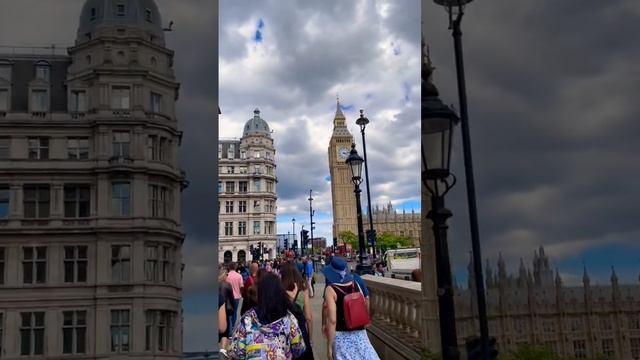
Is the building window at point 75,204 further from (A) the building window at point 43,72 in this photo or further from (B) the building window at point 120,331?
(A) the building window at point 43,72

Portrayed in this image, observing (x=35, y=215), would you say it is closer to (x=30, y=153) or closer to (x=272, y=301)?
(x=30, y=153)

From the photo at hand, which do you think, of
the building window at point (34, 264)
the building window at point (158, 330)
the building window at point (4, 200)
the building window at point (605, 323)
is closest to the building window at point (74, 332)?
the building window at point (34, 264)

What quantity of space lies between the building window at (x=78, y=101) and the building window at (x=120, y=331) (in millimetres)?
1841

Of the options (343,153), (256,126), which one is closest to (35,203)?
(256,126)

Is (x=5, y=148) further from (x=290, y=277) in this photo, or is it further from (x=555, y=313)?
(x=555, y=313)

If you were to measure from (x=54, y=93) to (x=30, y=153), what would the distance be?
1.92 feet

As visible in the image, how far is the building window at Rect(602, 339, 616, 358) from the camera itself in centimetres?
474

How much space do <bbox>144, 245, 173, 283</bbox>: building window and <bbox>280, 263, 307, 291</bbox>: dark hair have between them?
1854 mm

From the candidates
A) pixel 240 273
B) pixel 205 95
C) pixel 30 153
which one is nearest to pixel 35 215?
pixel 30 153

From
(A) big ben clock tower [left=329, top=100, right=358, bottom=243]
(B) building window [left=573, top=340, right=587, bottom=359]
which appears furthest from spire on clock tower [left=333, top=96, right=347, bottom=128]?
(B) building window [left=573, top=340, right=587, bottom=359]

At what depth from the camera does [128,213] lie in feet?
15.9

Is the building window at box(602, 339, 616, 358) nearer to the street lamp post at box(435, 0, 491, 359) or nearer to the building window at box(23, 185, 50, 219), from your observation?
the street lamp post at box(435, 0, 491, 359)

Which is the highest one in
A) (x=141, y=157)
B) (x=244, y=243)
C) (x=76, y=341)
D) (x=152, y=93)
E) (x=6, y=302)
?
(x=152, y=93)

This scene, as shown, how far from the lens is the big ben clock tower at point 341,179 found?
5.95 meters
